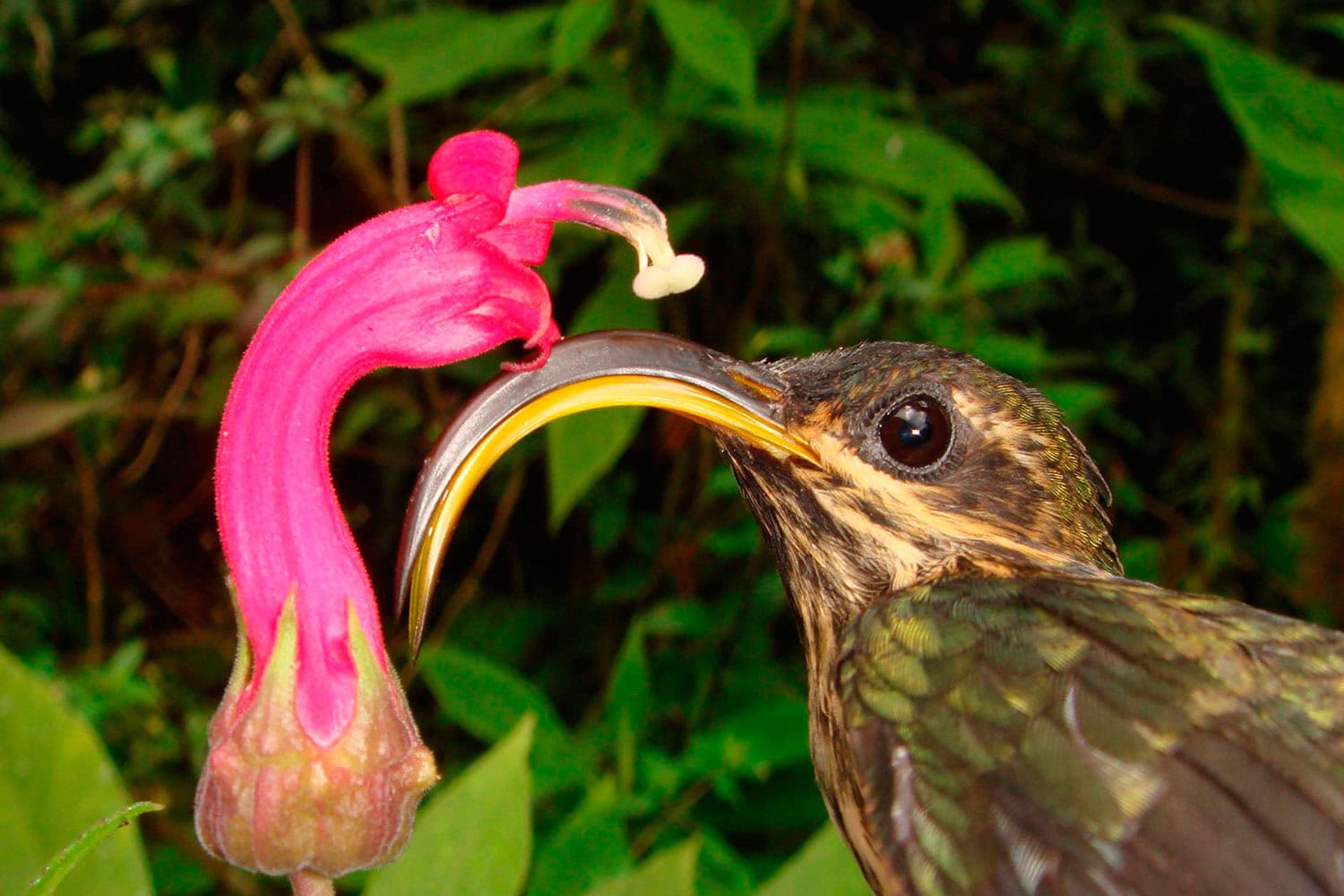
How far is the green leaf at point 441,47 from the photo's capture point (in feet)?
5.35

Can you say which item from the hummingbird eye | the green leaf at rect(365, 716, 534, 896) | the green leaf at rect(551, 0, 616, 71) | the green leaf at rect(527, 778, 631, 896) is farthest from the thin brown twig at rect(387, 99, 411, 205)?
the hummingbird eye

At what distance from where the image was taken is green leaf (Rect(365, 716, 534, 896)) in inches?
37.7

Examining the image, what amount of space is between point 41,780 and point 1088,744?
2.27 ft

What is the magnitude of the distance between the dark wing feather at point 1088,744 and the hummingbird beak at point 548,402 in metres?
0.20

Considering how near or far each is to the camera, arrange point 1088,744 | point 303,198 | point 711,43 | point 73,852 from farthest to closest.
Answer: point 303,198, point 711,43, point 1088,744, point 73,852

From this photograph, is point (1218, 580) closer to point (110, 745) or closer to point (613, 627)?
point (613, 627)

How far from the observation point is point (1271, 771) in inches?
29.7

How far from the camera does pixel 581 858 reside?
1.36 metres

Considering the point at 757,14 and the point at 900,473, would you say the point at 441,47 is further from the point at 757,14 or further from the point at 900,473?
the point at 900,473

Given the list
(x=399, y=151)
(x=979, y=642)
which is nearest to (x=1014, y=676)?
(x=979, y=642)

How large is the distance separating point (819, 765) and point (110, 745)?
1690mm

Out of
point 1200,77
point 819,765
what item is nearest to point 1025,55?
point 1200,77

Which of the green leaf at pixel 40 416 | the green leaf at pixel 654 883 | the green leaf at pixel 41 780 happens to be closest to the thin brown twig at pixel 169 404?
the green leaf at pixel 40 416

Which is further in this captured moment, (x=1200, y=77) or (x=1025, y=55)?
(x=1200, y=77)
